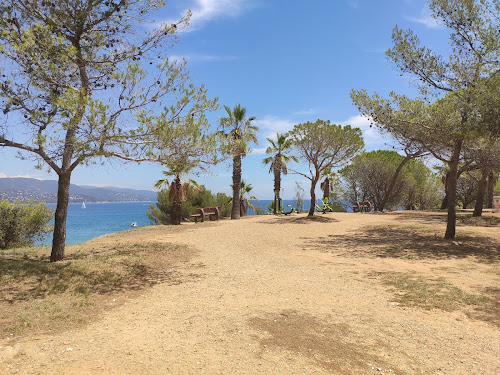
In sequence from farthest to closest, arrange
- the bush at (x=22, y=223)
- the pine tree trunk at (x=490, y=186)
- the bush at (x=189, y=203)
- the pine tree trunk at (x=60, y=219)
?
the pine tree trunk at (x=490, y=186) → the bush at (x=189, y=203) → the bush at (x=22, y=223) → the pine tree trunk at (x=60, y=219)

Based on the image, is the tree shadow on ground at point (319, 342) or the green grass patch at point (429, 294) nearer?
the tree shadow on ground at point (319, 342)

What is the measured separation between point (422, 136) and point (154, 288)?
13.1 m

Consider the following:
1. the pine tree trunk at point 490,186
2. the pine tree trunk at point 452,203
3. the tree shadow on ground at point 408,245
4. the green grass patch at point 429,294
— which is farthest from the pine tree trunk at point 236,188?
the pine tree trunk at point 490,186

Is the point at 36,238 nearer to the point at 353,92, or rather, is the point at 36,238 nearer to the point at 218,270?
the point at 218,270

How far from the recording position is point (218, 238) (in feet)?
48.5

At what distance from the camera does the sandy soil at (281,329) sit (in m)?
4.13

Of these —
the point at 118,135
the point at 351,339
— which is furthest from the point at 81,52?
the point at 351,339

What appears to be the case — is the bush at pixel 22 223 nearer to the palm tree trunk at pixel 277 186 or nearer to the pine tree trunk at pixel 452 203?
the pine tree trunk at pixel 452 203

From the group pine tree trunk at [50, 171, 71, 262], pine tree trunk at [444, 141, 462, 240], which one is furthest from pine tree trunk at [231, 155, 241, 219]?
pine tree trunk at [50, 171, 71, 262]

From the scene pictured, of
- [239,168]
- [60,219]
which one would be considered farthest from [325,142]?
[60,219]

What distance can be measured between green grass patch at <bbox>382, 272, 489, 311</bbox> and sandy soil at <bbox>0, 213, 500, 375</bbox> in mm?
228

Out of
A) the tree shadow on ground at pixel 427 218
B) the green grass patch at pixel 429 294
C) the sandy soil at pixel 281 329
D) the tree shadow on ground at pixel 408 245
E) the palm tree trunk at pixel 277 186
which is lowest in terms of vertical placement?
the sandy soil at pixel 281 329

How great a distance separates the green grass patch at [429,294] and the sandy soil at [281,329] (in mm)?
228

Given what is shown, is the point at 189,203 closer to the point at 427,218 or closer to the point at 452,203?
the point at 427,218
